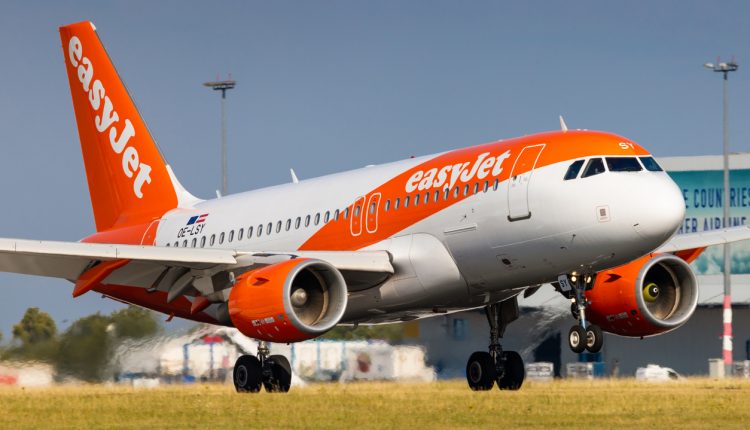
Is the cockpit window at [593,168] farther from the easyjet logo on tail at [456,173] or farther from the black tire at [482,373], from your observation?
the black tire at [482,373]

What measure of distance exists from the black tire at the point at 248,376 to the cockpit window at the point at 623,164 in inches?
357

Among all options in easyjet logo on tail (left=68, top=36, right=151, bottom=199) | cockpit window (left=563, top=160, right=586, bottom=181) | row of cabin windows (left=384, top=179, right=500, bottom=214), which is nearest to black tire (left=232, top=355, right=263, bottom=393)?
row of cabin windows (left=384, top=179, right=500, bottom=214)

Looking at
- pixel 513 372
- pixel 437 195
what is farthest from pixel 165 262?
pixel 513 372

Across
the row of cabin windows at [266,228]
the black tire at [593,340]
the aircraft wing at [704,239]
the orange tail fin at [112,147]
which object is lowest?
the black tire at [593,340]

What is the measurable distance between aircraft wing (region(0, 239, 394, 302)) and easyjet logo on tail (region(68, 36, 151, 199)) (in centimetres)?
629

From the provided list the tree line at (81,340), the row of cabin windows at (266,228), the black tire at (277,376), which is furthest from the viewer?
the tree line at (81,340)

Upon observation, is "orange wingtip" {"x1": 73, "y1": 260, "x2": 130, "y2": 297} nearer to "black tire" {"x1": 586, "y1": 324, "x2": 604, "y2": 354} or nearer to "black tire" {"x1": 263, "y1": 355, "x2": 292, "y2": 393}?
"black tire" {"x1": 263, "y1": 355, "x2": 292, "y2": 393}

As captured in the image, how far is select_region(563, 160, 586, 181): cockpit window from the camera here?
26.0m

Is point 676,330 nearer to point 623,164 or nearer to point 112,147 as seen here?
point 112,147

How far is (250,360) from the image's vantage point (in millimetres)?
30578

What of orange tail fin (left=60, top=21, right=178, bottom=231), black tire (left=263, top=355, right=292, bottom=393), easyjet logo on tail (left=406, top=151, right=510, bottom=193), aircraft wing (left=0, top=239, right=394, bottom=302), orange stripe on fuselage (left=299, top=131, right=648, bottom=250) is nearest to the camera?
orange stripe on fuselage (left=299, top=131, right=648, bottom=250)

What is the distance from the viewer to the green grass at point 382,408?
68.0 feet

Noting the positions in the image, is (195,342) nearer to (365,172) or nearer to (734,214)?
(365,172)

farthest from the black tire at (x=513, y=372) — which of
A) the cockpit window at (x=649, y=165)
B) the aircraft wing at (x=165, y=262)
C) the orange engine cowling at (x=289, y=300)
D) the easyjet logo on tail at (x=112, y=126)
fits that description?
the easyjet logo on tail at (x=112, y=126)
